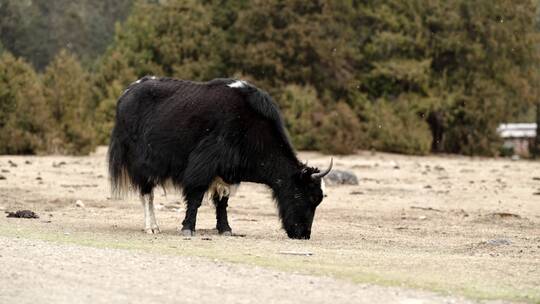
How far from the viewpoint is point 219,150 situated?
1415 centimetres

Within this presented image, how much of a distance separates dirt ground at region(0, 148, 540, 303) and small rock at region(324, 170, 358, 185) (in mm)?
406

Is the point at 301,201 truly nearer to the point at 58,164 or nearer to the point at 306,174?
the point at 306,174

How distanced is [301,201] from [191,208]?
1.43 metres

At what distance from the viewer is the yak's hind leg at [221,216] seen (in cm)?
1461

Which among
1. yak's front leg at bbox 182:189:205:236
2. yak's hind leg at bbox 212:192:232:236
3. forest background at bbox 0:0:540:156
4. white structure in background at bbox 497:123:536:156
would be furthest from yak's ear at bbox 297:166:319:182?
white structure in background at bbox 497:123:536:156

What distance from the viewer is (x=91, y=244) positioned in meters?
12.2

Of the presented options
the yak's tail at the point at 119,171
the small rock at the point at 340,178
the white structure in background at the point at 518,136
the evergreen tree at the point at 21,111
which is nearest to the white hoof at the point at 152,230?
the yak's tail at the point at 119,171

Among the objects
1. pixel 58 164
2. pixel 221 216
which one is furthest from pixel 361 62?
pixel 221 216

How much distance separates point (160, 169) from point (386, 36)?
29.0m

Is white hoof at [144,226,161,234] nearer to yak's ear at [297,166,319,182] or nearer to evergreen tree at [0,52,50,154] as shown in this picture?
yak's ear at [297,166,319,182]

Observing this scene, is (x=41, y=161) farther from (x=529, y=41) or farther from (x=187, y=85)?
(x=529, y=41)

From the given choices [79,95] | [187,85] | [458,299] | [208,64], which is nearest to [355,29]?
[208,64]

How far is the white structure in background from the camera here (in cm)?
4731

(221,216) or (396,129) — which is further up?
(396,129)
